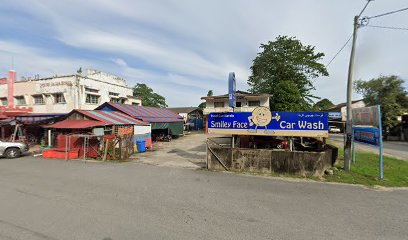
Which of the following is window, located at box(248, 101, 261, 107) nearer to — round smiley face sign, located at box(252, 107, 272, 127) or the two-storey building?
the two-storey building

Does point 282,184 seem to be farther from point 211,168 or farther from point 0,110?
point 0,110

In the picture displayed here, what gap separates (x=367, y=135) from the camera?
9.93m

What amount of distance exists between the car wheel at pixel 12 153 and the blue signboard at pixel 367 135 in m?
21.9

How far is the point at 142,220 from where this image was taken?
476cm

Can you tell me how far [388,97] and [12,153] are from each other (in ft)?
152

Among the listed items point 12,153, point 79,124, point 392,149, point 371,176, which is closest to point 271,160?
point 371,176

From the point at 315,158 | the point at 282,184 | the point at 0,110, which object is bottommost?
the point at 282,184

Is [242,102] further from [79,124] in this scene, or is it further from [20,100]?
[20,100]

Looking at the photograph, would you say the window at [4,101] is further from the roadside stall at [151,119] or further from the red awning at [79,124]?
the red awning at [79,124]

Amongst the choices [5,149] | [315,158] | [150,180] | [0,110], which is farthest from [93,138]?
[0,110]

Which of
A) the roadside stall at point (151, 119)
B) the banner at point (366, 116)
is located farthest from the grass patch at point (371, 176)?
the roadside stall at point (151, 119)

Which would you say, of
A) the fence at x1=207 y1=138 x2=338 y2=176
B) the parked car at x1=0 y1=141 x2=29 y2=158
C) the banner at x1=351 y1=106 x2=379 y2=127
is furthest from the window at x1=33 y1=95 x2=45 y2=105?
the banner at x1=351 y1=106 x2=379 y2=127

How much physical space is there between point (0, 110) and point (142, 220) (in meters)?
30.2

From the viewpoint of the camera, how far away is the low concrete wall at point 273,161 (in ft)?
30.0
